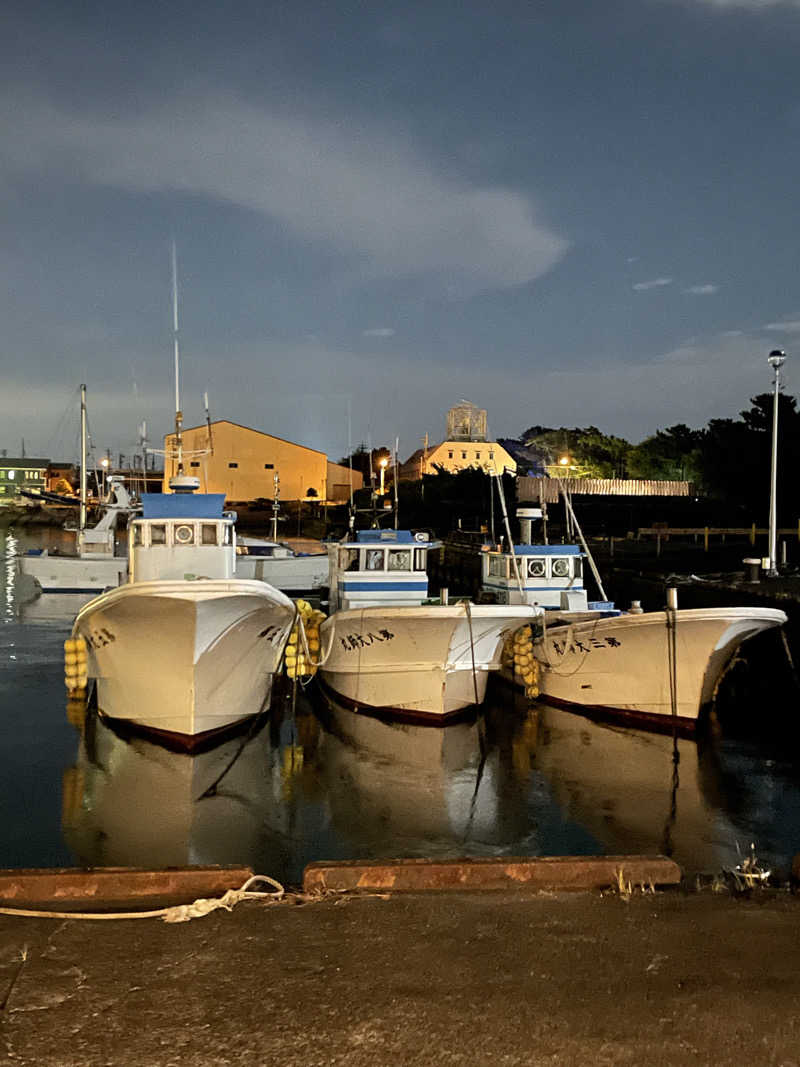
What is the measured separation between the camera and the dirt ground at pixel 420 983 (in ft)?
11.0

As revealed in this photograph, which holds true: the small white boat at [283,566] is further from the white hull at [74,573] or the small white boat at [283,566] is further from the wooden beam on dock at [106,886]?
the wooden beam on dock at [106,886]

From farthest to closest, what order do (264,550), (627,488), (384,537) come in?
(627,488), (264,550), (384,537)

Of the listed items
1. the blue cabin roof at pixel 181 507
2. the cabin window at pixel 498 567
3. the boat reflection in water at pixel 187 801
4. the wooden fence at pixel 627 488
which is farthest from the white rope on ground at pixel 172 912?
the wooden fence at pixel 627 488

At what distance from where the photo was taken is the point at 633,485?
55.4m

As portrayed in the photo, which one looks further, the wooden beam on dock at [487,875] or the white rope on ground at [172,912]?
the wooden beam on dock at [487,875]

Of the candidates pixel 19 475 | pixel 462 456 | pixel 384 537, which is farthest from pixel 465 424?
pixel 19 475

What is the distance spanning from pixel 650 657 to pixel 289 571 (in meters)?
22.6

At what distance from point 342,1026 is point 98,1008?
109cm

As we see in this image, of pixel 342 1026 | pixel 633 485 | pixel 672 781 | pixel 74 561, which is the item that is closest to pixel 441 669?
pixel 672 781

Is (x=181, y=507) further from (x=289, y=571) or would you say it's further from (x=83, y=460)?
(x=83, y=460)

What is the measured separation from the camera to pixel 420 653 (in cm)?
1509

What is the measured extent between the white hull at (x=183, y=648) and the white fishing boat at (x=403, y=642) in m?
1.77

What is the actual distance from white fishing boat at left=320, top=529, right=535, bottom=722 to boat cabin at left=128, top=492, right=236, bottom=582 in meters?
2.75

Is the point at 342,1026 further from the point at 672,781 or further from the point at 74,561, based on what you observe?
the point at 74,561
